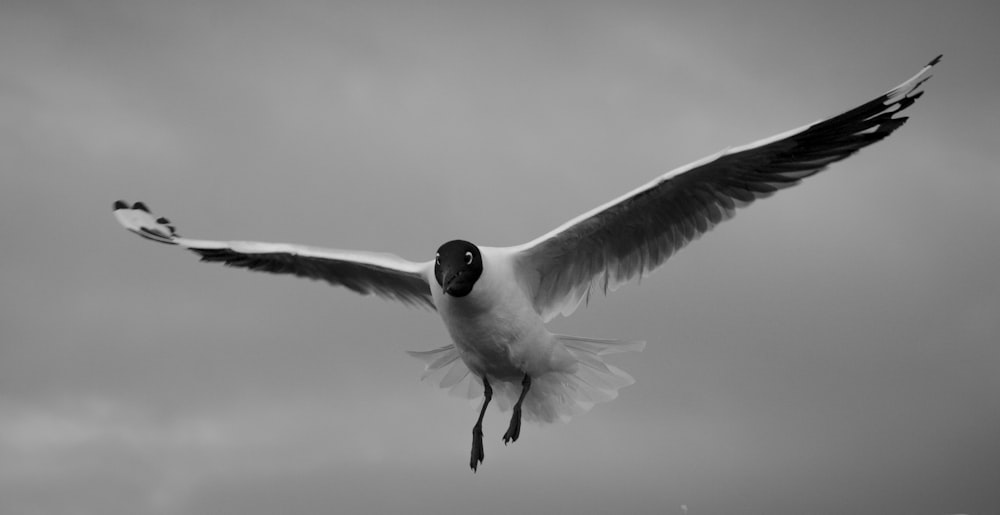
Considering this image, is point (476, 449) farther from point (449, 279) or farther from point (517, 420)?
point (449, 279)

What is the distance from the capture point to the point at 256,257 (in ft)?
41.3

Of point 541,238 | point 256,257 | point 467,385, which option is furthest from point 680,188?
point 256,257

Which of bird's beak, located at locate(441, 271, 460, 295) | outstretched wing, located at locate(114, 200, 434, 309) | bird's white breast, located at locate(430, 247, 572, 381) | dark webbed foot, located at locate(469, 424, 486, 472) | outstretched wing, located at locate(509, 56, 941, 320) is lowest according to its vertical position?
dark webbed foot, located at locate(469, 424, 486, 472)

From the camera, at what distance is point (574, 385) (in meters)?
11.9

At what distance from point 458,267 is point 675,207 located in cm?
191

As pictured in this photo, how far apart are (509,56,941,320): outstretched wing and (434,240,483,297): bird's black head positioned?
722 millimetres

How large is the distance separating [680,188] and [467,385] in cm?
318

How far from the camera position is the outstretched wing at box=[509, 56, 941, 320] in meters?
10.3

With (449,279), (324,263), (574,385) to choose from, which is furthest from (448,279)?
(324,263)

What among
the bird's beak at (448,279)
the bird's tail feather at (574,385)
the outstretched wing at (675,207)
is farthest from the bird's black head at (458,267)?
the bird's tail feather at (574,385)

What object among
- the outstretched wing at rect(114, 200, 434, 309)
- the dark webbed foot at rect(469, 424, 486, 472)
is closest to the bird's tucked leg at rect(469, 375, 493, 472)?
the dark webbed foot at rect(469, 424, 486, 472)

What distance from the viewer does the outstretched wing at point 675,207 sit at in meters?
10.3

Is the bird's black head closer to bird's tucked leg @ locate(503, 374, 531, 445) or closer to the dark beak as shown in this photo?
the dark beak

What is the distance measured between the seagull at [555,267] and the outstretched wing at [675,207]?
0.4 inches
